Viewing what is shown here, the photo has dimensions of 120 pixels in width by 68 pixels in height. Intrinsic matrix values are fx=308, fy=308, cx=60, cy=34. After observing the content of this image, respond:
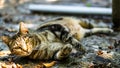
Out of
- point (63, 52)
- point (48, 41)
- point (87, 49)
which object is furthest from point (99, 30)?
point (63, 52)

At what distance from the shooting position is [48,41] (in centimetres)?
495

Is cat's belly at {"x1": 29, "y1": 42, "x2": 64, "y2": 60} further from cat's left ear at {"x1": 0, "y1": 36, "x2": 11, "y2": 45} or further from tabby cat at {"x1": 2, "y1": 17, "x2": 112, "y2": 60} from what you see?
cat's left ear at {"x1": 0, "y1": 36, "x2": 11, "y2": 45}

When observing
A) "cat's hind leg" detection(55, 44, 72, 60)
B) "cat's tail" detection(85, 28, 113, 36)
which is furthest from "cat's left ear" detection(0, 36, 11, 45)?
"cat's tail" detection(85, 28, 113, 36)

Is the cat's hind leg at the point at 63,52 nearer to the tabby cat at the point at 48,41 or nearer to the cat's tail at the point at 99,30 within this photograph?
the tabby cat at the point at 48,41

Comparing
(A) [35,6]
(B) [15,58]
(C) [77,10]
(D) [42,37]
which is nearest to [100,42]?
(D) [42,37]

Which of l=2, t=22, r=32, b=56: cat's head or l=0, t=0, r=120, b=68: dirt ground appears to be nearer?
l=2, t=22, r=32, b=56: cat's head

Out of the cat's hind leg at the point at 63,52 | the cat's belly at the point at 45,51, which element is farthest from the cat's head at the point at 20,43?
the cat's hind leg at the point at 63,52

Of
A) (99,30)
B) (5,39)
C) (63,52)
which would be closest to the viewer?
(5,39)

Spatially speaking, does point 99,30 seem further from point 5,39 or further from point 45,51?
point 5,39

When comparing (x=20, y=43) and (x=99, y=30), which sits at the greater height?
(x=20, y=43)

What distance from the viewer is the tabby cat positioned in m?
4.24

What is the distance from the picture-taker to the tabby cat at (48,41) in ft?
13.9

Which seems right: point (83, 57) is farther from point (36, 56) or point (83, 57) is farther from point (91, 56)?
point (36, 56)

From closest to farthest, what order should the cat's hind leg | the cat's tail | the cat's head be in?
1. the cat's head
2. the cat's hind leg
3. the cat's tail
